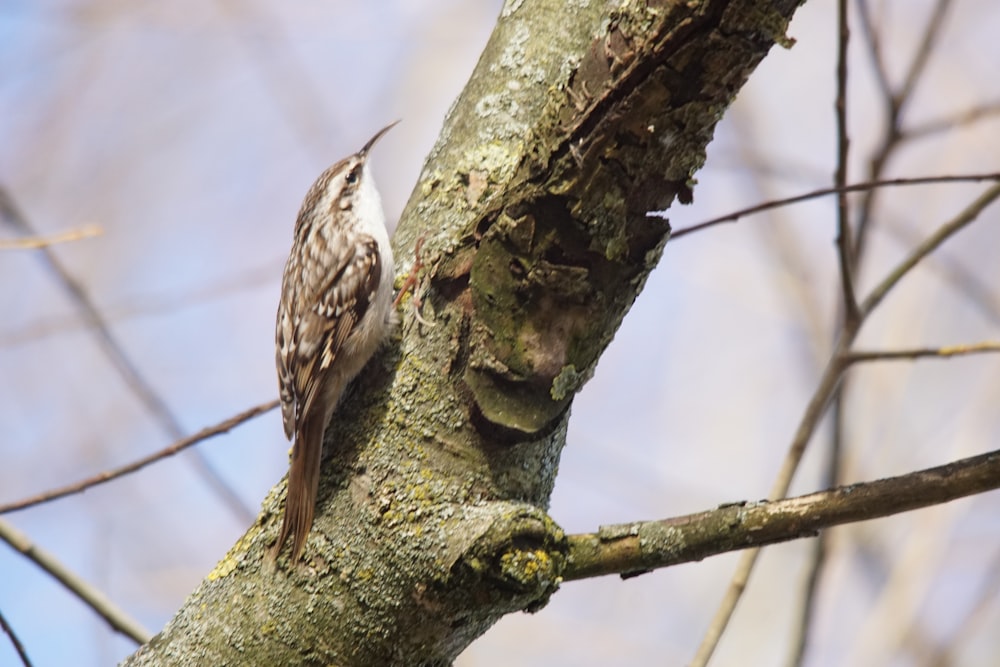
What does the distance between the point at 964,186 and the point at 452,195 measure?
3.22 meters

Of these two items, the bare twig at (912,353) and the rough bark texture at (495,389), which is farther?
the bare twig at (912,353)

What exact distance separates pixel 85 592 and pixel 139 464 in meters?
0.28

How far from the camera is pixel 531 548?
52.2 inches

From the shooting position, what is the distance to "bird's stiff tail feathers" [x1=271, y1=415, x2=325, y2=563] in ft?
4.85

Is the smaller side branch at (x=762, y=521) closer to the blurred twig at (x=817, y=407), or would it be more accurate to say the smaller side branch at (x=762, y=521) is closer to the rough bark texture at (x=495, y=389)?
the rough bark texture at (x=495, y=389)

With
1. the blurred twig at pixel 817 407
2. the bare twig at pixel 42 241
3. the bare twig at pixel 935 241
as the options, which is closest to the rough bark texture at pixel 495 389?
the blurred twig at pixel 817 407

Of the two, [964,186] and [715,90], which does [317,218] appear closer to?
[715,90]

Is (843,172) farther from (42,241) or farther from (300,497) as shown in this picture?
(42,241)

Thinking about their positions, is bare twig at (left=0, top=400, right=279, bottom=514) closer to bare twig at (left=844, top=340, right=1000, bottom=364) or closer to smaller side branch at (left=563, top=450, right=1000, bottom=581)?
smaller side branch at (left=563, top=450, right=1000, bottom=581)

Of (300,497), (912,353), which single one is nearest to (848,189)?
(912,353)

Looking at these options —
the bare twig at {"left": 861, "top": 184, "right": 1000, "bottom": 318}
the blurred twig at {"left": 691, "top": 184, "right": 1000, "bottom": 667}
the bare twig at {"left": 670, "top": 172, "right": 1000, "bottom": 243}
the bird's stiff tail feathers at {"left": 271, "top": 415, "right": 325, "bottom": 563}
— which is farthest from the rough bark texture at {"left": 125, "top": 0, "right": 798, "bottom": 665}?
the bare twig at {"left": 861, "top": 184, "right": 1000, "bottom": 318}

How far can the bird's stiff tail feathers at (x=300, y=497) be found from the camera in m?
1.48

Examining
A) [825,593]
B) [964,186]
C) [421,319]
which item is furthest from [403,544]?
[964,186]

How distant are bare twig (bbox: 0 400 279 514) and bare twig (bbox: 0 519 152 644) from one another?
0.32 ft
